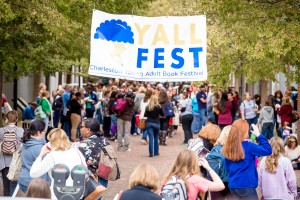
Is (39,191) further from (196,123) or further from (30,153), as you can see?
(196,123)

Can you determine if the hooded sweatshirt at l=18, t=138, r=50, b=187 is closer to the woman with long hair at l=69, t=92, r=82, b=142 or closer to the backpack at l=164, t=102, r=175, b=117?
the backpack at l=164, t=102, r=175, b=117

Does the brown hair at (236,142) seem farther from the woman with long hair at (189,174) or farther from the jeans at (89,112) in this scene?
the jeans at (89,112)

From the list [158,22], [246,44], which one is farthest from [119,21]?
[246,44]

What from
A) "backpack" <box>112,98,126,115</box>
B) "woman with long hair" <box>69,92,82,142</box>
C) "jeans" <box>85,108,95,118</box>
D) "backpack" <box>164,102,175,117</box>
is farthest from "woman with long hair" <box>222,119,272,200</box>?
"jeans" <box>85,108,95,118</box>

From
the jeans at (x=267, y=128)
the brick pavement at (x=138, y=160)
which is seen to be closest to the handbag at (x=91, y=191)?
the brick pavement at (x=138, y=160)

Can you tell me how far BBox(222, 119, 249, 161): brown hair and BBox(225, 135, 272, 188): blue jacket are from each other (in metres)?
0.11

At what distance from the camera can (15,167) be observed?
40.3 feet

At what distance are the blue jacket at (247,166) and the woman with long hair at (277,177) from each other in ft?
2.50

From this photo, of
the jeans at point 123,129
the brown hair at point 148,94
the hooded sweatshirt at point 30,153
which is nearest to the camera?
the hooded sweatshirt at point 30,153

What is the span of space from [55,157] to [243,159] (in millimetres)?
2394

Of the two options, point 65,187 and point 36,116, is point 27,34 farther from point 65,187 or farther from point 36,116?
point 65,187

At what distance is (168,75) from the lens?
1340cm

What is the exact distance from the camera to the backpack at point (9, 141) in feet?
43.3

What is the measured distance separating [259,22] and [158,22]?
8.05 feet
